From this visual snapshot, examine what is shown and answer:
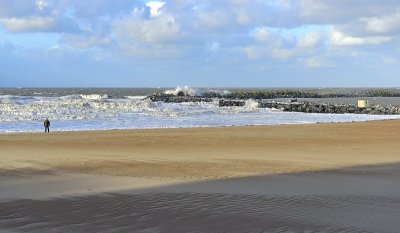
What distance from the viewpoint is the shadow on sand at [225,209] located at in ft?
20.8

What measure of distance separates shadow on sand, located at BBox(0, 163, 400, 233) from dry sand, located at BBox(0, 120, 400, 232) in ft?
0.04

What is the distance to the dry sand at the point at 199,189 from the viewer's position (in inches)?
257

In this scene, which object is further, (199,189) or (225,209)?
(199,189)

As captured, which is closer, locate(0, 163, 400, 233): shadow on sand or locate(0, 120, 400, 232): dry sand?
locate(0, 163, 400, 233): shadow on sand

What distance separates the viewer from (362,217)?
6902 millimetres

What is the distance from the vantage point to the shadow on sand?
6336mm

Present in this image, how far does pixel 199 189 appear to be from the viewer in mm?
8758

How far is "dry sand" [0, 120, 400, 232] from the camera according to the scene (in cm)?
653

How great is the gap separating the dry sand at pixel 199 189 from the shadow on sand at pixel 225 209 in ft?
0.04

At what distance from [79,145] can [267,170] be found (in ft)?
27.7

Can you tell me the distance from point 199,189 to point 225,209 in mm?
1529

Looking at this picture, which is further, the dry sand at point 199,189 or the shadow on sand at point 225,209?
the dry sand at point 199,189

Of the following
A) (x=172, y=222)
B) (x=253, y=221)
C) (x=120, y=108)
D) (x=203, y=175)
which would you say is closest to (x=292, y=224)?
(x=253, y=221)

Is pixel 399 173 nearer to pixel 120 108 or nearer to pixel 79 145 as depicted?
pixel 79 145
